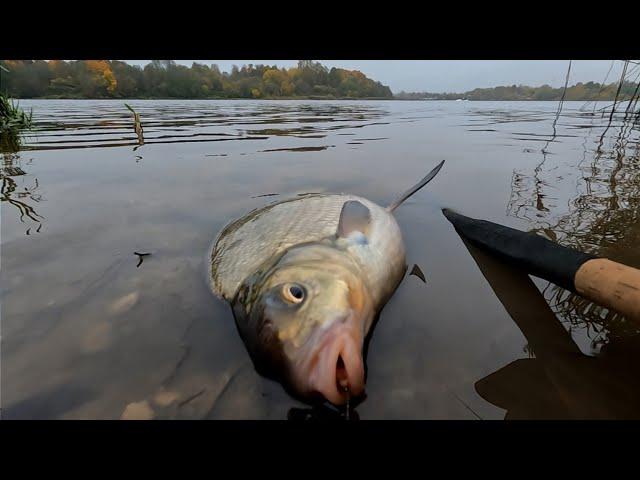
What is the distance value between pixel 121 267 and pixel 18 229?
1.45 meters

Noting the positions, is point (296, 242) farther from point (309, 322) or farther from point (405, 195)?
point (405, 195)

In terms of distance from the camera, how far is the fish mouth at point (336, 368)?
143 centimetres

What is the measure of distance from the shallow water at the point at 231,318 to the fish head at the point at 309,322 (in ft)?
0.50

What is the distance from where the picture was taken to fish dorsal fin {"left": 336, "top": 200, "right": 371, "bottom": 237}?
2.36 meters

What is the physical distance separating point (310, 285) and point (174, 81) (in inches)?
2582

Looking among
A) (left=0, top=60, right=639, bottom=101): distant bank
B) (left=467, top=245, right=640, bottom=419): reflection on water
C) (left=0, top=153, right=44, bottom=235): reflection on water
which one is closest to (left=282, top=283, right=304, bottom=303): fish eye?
(left=467, top=245, right=640, bottom=419): reflection on water

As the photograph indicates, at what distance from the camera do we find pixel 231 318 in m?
2.19

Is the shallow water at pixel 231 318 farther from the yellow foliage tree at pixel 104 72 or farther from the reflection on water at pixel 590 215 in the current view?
the yellow foliage tree at pixel 104 72

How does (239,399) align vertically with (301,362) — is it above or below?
below

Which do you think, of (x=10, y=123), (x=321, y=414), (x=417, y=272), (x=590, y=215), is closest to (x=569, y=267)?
(x=417, y=272)

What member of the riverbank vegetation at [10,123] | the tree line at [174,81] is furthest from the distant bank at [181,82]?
the riverbank vegetation at [10,123]

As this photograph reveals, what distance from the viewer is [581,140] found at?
882cm
